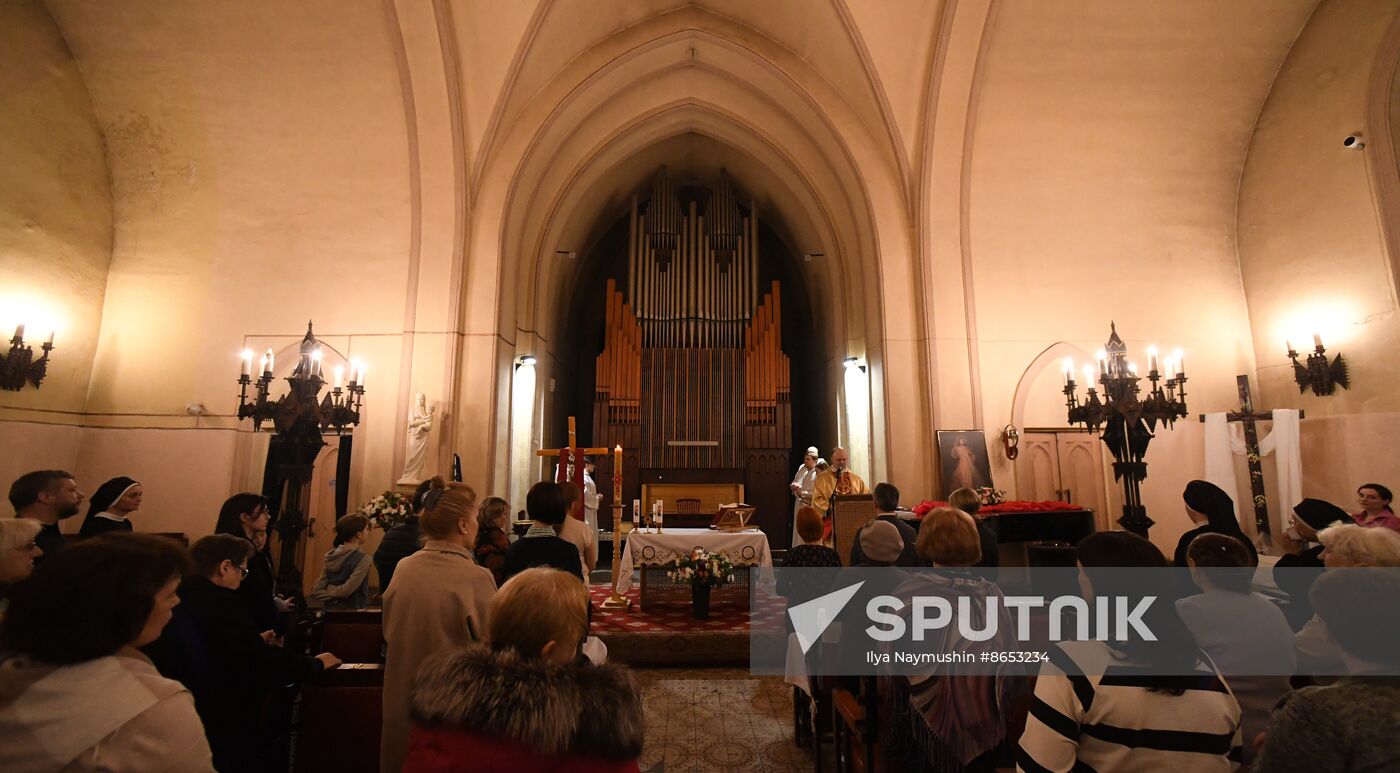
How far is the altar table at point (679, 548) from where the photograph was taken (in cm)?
619

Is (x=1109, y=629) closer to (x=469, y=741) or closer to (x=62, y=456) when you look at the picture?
(x=469, y=741)

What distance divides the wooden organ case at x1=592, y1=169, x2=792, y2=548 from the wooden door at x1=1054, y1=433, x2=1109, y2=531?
4.93 metres

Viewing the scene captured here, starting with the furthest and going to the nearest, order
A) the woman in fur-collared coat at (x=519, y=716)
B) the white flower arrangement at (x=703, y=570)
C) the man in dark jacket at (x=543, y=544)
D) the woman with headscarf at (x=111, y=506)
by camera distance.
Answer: the white flower arrangement at (x=703, y=570) < the woman with headscarf at (x=111, y=506) < the man in dark jacket at (x=543, y=544) < the woman in fur-collared coat at (x=519, y=716)

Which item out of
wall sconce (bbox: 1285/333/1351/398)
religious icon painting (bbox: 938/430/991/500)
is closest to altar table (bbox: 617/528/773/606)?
religious icon painting (bbox: 938/430/991/500)

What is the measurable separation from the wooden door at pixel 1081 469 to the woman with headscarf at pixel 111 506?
27.9ft

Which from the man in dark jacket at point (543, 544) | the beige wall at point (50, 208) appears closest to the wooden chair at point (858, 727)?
the man in dark jacket at point (543, 544)

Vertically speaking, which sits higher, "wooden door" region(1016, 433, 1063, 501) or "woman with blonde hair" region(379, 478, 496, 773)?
"wooden door" region(1016, 433, 1063, 501)

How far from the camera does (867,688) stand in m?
2.63

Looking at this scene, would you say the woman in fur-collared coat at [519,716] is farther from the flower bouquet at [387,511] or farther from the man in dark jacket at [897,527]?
the flower bouquet at [387,511]

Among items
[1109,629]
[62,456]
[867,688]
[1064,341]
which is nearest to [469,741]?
[1109,629]

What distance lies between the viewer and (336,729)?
271 centimetres

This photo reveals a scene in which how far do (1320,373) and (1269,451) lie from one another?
0.97 meters

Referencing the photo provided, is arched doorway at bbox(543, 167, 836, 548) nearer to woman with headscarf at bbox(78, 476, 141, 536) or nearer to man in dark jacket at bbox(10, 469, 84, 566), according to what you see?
woman with headscarf at bbox(78, 476, 141, 536)

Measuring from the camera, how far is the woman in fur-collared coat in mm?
1207
